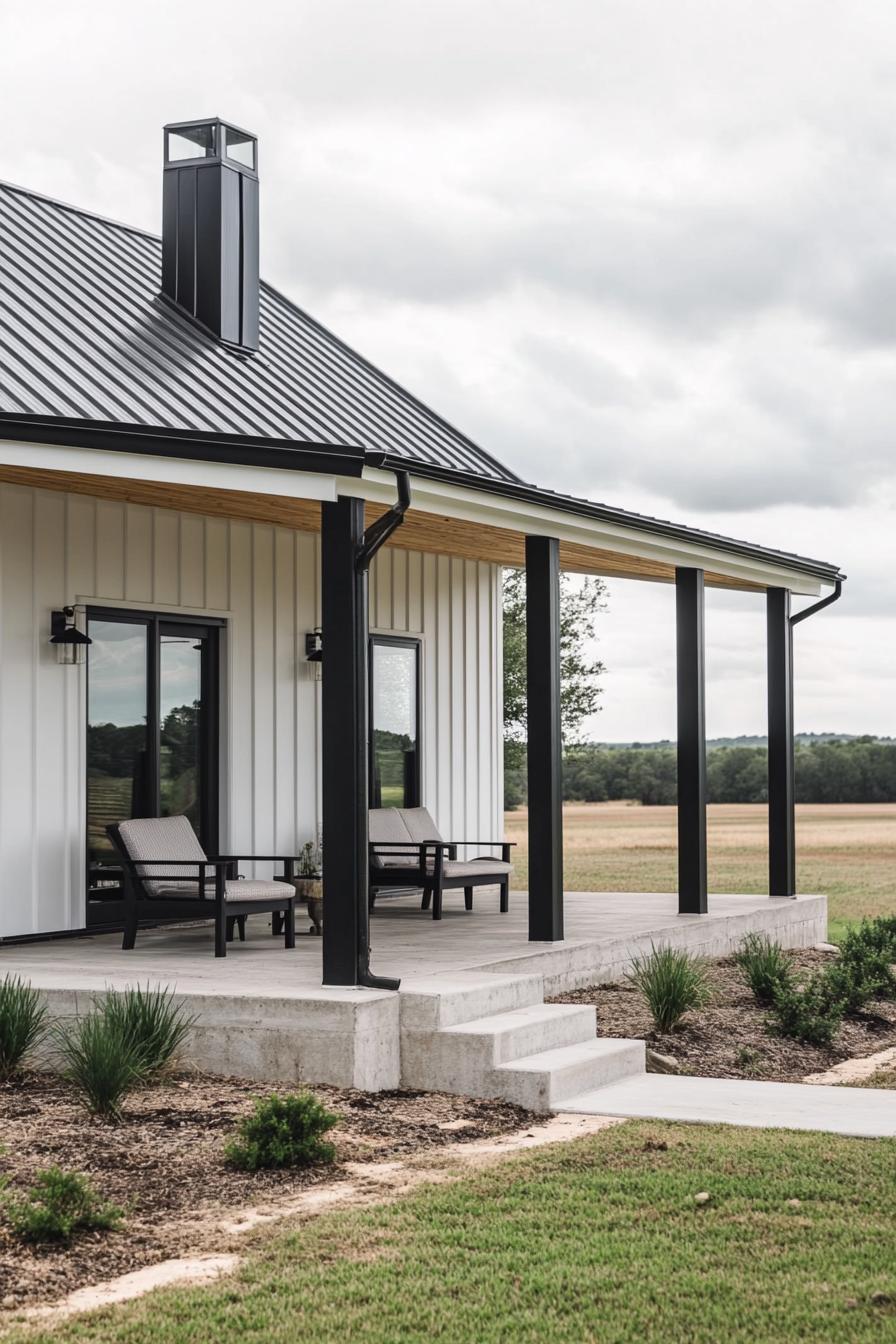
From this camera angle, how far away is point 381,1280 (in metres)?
4.23

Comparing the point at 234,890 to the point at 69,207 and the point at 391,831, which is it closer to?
the point at 391,831

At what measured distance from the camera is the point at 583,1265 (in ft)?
14.2

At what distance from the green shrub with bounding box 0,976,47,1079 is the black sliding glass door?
2.83 metres

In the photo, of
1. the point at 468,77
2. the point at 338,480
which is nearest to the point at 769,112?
the point at 468,77

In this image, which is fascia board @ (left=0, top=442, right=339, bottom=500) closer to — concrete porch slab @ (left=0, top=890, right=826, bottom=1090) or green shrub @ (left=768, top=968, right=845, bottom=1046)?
concrete porch slab @ (left=0, top=890, right=826, bottom=1090)

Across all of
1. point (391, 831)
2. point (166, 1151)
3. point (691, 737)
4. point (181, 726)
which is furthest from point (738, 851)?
point (166, 1151)

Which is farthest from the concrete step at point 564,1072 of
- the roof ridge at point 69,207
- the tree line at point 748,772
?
the tree line at point 748,772

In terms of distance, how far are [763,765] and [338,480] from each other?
37502mm

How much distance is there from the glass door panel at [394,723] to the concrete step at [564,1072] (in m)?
5.30

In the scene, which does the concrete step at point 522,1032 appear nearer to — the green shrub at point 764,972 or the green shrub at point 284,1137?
the green shrub at point 284,1137

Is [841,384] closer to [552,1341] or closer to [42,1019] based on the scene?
[42,1019]

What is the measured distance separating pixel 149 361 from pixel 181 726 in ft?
8.40

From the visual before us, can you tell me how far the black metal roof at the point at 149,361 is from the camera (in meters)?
9.46

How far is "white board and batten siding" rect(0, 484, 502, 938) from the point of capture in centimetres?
942
